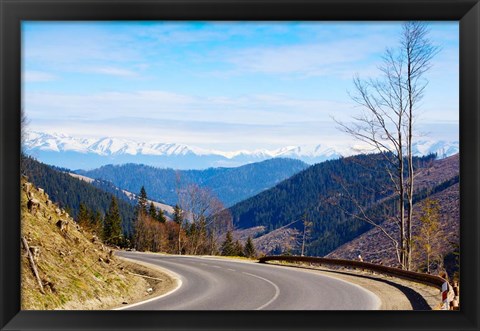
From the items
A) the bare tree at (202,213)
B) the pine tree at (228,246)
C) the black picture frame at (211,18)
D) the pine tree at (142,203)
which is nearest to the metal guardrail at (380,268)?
the black picture frame at (211,18)

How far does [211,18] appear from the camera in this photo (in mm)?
7953

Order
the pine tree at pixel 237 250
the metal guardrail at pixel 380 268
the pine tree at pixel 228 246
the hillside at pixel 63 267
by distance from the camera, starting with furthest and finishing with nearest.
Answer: the pine tree at pixel 237 250 → the pine tree at pixel 228 246 → the metal guardrail at pixel 380 268 → the hillside at pixel 63 267

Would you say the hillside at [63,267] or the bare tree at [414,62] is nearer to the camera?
the hillside at [63,267]

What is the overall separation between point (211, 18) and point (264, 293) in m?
9.99

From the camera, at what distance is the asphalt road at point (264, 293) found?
13539 millimetres

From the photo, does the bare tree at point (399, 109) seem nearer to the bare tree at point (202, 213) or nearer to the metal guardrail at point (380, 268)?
the metal guardrail at point (380, 268)

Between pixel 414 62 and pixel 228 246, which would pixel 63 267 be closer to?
pixel 414 62

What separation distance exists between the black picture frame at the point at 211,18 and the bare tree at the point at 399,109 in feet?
33.1

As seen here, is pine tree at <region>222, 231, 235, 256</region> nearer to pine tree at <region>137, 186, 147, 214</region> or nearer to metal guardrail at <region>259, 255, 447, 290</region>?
pine tree at <region>137, 186, 147, 214</region>

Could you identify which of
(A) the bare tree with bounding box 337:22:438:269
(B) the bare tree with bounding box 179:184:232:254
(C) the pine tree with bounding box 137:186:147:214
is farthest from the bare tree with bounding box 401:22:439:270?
(C) the pine tree with bounding box 137:186:147:214

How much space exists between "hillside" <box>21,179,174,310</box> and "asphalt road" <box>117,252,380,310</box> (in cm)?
160

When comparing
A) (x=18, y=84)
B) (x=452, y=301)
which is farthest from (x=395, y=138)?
(x=18, y=84)

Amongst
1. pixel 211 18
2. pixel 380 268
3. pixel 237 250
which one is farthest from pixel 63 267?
pixel 237 250
